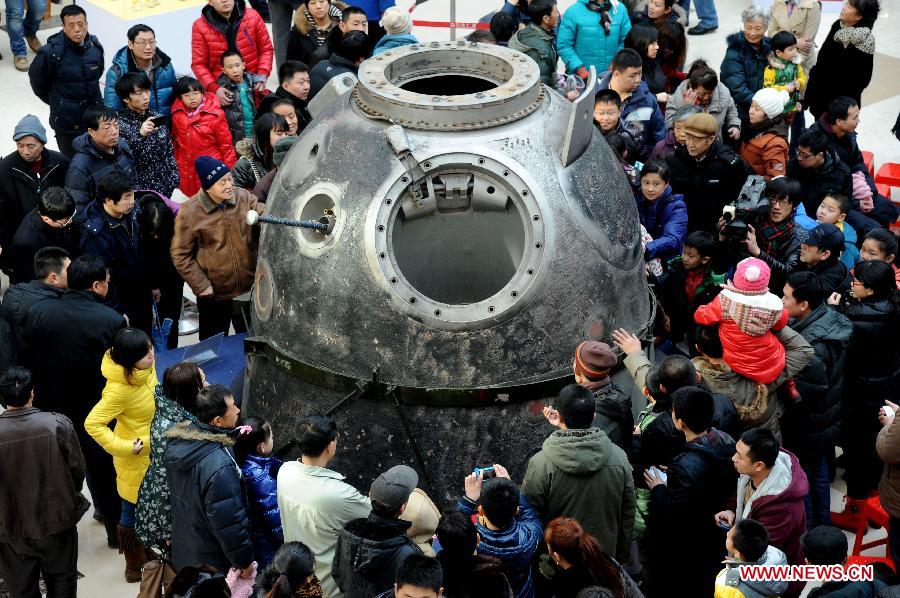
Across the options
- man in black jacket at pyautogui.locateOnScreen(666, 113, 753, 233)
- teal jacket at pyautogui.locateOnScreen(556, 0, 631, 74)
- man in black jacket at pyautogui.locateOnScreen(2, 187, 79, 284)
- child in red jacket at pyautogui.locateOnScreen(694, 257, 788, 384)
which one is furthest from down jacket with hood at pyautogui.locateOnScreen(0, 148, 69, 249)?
child in red jacket at pyautogui.locateOnScreen(694, 257, 788, 384)

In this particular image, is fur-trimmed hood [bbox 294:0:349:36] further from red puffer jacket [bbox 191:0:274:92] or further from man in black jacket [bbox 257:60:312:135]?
man in black jacket [bbox 257:60:312:135]

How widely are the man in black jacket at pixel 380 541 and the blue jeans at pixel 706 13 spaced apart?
11.2m

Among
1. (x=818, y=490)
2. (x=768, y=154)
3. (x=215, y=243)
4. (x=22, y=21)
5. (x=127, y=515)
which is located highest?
(x=215, y=243)

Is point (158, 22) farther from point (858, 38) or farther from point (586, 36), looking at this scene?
point (858, 38)

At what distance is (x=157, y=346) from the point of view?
27.5 ft

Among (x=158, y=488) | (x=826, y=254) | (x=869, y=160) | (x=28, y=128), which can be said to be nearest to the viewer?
(x=158, y=488)

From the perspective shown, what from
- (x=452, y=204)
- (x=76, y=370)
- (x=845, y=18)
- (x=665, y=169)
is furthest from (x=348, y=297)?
(x=845, y=18)

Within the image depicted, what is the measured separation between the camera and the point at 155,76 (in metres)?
9.98

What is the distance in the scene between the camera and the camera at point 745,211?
7727mm

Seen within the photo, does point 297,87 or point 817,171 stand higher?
point 297,87

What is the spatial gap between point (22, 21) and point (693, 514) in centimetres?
1102

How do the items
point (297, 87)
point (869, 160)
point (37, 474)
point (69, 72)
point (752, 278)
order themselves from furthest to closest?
point (869, 160), point (69, 72), point (297, 87), point (752, 278), point (37, 474)

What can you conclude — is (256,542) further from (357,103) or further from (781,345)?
(781,345)

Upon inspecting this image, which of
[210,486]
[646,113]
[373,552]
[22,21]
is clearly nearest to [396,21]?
[646,113]
